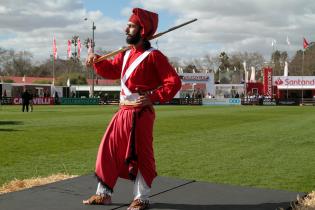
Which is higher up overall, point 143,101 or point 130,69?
point 130,69

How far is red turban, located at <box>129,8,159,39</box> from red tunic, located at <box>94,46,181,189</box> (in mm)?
211

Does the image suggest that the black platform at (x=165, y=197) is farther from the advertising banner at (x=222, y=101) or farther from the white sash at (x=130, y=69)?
the advertising banner at (x=222, y=101)

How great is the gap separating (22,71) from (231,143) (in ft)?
323

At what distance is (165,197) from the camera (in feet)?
18.7

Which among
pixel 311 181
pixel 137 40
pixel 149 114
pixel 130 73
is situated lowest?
pixel 311 181

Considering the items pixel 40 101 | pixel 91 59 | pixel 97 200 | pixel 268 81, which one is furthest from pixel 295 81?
pixel 97 200

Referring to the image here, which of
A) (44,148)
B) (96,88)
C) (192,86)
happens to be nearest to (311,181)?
(44,148)

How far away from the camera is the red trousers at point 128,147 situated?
16.7 feet

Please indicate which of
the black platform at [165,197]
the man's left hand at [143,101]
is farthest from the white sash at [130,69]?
the black platform at [165,197]

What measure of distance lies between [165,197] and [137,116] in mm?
1196

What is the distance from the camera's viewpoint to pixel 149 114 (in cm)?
519

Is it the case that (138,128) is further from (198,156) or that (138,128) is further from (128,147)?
(198,156)

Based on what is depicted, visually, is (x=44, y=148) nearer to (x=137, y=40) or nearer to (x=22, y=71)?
(x=137, y=40)

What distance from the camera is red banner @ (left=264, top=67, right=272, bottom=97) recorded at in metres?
60.6
